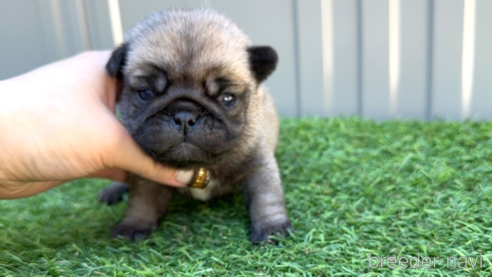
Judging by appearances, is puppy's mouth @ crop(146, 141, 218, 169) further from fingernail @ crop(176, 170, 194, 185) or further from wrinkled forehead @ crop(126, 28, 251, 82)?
wrinkled forehead @ crop(126, 28, 251, 82)

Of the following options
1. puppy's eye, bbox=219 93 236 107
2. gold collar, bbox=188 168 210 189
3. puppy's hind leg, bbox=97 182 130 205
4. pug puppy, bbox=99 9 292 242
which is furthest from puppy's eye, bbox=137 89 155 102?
puppy's hind leg, bbox=97 182 130 205

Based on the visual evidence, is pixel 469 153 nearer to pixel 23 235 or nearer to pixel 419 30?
pixel 419 30

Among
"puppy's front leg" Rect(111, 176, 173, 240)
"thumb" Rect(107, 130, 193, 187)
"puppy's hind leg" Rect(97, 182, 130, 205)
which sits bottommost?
"puppy's hind leg" Rect(97, 182, 130, 205)

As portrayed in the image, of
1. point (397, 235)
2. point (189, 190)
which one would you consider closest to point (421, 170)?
point (397, 235)

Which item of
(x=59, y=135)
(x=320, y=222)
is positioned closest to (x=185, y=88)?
(x=59, y=135)

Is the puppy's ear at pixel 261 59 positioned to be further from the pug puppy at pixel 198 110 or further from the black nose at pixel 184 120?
the black nose at pixel 184 120
